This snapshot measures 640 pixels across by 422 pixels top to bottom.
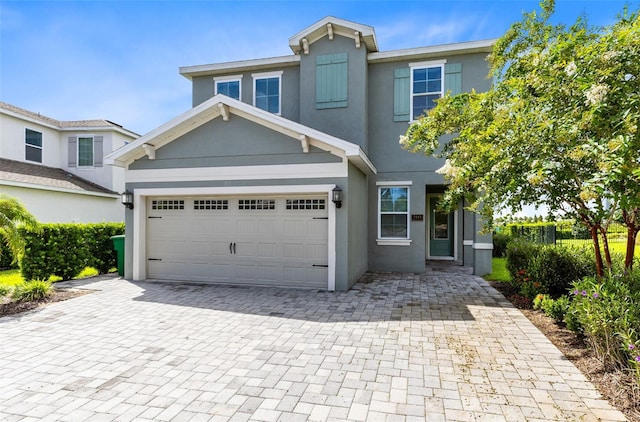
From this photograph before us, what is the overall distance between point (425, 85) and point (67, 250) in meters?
11.9

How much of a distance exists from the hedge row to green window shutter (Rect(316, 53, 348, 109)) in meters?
8.17

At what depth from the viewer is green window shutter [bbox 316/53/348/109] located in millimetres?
10961

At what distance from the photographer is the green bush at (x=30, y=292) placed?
6904mm

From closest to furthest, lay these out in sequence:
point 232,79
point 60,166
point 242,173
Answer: point 242,173 → point 232,79 → point 60,166

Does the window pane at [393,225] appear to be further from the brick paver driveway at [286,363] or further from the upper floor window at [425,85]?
the brick paver driveway at [286,363]

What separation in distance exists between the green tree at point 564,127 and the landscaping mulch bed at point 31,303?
876 centimetres

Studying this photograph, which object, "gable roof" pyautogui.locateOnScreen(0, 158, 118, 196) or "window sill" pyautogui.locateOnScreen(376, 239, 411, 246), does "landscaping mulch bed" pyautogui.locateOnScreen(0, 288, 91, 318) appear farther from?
"window sill" pyautogui.locateOnScreen(376, 239, 411, 246)

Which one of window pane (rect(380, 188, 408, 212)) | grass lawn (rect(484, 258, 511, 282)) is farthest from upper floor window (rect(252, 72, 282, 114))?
grass lawn (rect(484, 258, 511, 282))

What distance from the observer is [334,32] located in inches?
430

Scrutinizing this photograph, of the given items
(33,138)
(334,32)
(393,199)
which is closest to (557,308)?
(393,199)

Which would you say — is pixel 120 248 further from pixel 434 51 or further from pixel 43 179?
pixel 434 51

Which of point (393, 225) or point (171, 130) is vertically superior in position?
point (171, 130)

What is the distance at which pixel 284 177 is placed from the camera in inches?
326

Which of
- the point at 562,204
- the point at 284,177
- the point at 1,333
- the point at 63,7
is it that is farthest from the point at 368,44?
the point at 1,333
